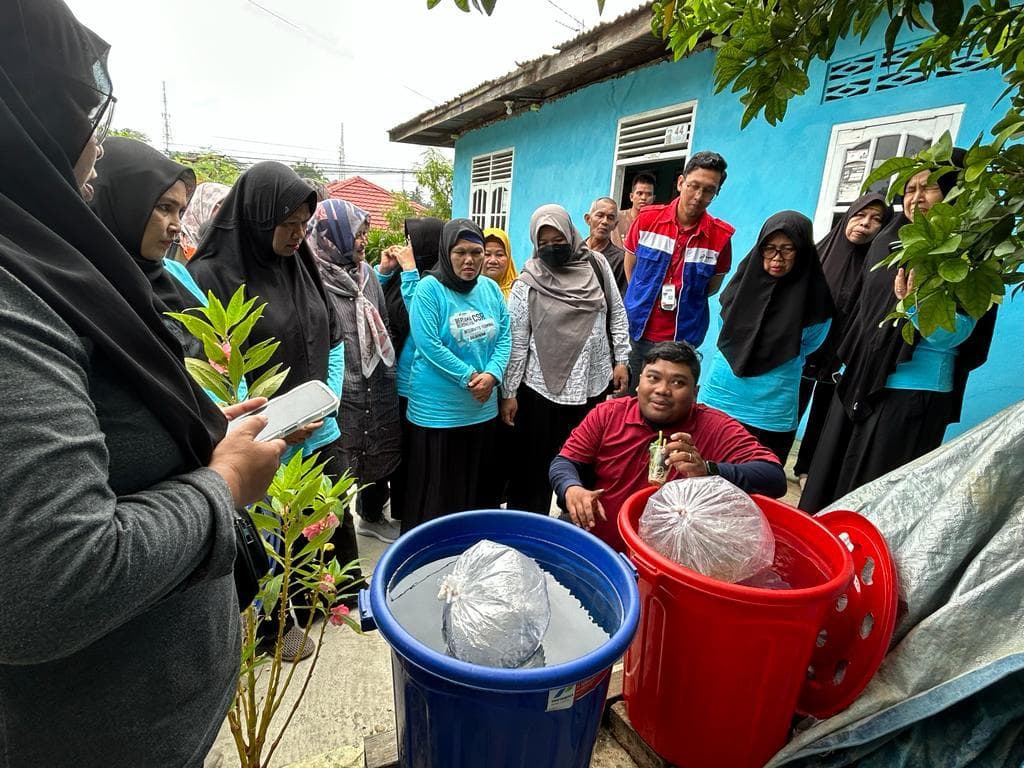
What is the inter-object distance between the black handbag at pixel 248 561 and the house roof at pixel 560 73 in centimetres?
470

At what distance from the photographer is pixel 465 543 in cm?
127

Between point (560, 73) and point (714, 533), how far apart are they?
5687 millimetres

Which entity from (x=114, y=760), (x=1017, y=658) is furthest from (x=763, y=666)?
(x=114, y=760)

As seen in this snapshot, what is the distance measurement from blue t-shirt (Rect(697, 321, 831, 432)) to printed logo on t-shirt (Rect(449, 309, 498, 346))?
4.51 feet

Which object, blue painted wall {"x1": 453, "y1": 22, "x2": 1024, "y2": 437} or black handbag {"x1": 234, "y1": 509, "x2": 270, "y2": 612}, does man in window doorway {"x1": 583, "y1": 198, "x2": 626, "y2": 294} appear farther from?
black handbag {"x1": 234, "y1": 509, "x2": 270, "y2": 612}

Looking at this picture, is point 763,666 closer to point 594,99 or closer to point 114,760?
point 114,760

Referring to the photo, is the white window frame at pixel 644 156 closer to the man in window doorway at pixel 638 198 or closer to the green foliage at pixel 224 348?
the man in window doorway at pixel 638 198

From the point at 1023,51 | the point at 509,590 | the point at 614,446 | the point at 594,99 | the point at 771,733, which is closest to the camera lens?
the point at 509,590

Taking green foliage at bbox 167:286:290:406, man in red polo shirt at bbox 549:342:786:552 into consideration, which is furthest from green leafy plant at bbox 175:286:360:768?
man in red polo shirt at bbox 549:342:786:552

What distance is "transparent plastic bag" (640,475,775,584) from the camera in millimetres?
1236

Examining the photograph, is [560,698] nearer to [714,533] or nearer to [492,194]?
[714,533]

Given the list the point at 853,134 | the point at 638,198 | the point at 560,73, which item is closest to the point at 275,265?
the point at 638,198

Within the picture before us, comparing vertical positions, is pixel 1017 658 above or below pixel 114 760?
above

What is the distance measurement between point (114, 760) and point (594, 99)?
667cm
